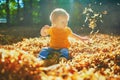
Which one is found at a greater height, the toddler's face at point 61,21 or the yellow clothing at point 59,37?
the toddler's face at point 61,21

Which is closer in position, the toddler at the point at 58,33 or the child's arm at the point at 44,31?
the toddler at the point at 58,33

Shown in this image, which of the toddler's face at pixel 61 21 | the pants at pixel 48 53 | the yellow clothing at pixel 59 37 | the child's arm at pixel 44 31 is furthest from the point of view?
the child's arm at pixel 44 31

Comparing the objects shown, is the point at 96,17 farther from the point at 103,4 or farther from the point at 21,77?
the point at 103,4

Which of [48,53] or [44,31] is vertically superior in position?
[44,31]

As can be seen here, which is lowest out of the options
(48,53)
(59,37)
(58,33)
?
(48,53)

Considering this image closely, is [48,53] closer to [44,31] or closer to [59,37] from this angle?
[59,37]

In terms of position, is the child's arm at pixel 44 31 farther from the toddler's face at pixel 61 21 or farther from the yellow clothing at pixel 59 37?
the toddler's face at pixel 61 21

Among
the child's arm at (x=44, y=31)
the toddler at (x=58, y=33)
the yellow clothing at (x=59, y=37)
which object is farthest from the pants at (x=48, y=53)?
the child's arm at (x=44, y=31)

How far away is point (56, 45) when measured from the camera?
891 cm

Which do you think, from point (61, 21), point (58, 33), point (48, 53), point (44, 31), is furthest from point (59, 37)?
point (48, 53)

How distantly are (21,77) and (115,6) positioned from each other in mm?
22109

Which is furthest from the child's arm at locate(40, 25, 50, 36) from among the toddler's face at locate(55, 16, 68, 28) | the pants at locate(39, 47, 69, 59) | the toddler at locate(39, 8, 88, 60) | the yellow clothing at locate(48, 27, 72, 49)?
the pants at locate(39, 47, 69, 59)

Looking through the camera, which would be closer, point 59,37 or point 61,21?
point 61,21

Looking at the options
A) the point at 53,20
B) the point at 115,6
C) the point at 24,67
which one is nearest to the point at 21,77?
the point at 24,67
